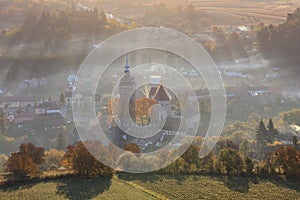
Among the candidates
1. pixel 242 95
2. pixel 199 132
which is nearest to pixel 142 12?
pixel 242 95

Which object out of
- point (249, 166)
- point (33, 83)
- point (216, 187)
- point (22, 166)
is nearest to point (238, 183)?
point (216, 187)

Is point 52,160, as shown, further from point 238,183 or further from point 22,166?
point 238,183

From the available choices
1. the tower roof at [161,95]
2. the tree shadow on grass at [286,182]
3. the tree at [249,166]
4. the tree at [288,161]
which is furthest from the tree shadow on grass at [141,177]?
A: the tower roof at [161,95]

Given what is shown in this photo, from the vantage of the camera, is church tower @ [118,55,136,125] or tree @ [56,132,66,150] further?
church tower @ [118,55,136,125]

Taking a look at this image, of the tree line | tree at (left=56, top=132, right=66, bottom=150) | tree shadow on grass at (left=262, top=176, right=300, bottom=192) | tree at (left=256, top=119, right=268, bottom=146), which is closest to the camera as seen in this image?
tree shadow on grass at (left=262, top=176, right=300, bottom=192)

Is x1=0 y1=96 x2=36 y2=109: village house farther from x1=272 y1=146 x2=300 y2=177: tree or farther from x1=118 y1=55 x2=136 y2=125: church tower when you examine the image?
x1=272 y1=146 x2=300 y2=177: tree

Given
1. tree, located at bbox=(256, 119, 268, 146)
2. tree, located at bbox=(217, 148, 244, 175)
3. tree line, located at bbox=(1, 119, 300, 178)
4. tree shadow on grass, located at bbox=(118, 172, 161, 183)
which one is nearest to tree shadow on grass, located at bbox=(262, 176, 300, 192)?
tree line, located at bbox=(1, 119, 300, 178)
